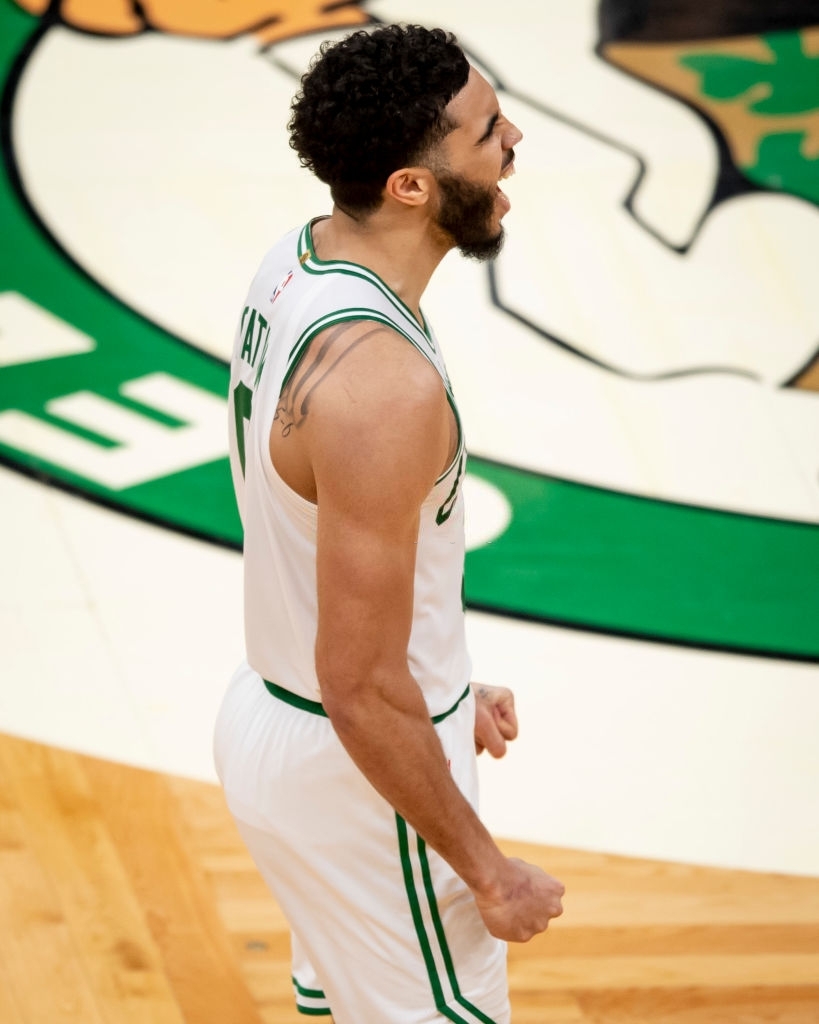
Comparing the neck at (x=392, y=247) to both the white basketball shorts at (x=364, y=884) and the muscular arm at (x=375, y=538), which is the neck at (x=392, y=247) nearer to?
the muscular arm at (x=375, y=538)

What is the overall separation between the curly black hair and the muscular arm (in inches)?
9.0

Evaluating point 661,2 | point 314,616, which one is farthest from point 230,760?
point 661,2

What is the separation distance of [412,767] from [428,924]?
0.31 metres

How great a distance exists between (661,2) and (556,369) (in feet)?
11.0

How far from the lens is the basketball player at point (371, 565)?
5.05 feet

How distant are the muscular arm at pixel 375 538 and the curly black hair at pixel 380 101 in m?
0.23

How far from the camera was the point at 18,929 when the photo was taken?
9.13ft

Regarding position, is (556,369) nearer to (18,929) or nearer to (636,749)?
(636,749)

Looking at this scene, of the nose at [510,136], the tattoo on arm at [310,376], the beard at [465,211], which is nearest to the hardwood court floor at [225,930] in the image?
the tattoo on arm at [310,376]

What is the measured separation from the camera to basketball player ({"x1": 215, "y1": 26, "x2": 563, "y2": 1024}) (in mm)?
1539

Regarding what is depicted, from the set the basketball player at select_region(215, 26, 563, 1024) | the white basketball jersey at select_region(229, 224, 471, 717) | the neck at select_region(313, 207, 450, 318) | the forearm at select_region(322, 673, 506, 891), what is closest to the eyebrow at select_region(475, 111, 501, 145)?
the basketball player at select_region(215, 26, 563, 1024)

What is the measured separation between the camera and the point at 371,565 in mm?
1525

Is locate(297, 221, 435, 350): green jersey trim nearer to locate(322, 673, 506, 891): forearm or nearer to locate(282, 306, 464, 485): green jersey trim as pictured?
locate(282, 306, 464, 485): green jersey trim

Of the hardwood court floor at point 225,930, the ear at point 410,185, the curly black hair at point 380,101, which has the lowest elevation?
the hardwood court floor at point 225,930
